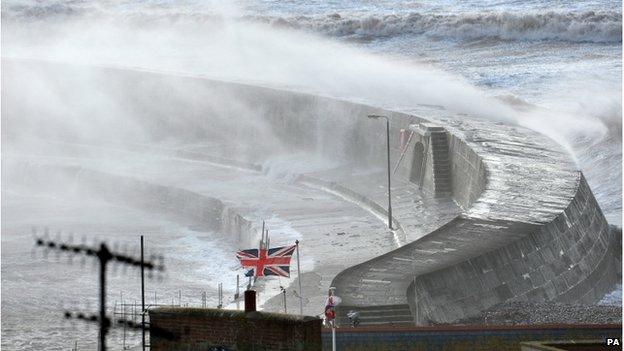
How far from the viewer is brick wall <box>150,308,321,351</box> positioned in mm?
21141

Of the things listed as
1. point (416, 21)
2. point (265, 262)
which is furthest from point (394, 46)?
point (265, 262)

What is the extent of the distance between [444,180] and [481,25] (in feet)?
164

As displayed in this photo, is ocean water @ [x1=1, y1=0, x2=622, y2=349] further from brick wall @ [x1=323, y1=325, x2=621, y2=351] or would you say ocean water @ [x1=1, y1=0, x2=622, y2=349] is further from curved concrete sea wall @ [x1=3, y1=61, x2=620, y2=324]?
brick wall @ [x1=323, y1=325, x2=621, y2=351]

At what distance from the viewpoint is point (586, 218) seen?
50.7 metres

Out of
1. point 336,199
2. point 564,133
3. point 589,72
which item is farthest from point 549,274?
point 589,72

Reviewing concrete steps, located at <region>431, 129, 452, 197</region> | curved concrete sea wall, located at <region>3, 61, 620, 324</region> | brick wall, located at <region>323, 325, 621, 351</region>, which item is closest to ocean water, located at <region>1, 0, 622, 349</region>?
curved concrete sea wall, located at <region>3, 61, 620, 324</region>

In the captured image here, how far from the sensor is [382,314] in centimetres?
3916

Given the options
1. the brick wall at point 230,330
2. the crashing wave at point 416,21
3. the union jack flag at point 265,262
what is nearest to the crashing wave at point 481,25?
the crashing wave at point 416,21

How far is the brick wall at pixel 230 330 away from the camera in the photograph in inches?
832

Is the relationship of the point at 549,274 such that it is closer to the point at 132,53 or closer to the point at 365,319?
the point at 365,319

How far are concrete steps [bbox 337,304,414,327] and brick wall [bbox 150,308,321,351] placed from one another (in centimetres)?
1676

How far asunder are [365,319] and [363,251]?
45.1 ft

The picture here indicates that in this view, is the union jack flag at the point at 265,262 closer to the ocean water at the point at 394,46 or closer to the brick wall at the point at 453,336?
the brick wall at the point at 453,336

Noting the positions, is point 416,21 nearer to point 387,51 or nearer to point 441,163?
point 387,51
